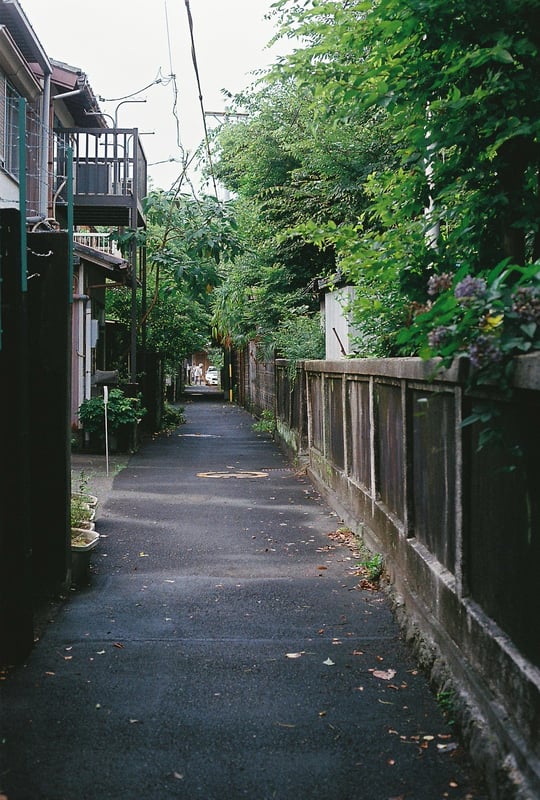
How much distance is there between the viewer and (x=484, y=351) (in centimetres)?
338

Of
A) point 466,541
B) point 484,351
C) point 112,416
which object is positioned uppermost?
point 484,351

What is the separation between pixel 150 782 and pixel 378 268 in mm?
3439

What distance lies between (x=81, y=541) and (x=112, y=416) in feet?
32.1

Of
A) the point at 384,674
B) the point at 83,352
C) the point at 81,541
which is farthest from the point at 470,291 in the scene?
the point at 83,352

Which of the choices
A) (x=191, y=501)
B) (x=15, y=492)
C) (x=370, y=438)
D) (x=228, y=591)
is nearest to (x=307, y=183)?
(x=191, y=501)

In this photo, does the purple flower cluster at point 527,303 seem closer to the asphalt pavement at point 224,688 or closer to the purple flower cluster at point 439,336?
the purple flower cluster at point 439,336

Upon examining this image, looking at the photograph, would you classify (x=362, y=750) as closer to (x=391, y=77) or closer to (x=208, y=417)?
(x=391, y=77)

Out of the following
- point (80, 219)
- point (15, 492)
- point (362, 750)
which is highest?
point (80, 219)

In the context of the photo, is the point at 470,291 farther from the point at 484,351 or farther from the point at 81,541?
the point at 81,541

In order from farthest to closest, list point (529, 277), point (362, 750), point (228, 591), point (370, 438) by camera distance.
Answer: point (370, 438) < point (228, 591) < point (362, 750) < point (529, 277)

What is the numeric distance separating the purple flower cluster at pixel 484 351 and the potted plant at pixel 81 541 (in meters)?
4.65

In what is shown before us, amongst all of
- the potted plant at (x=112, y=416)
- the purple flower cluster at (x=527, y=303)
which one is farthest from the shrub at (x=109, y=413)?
the purple flower cluster at (x=527, y=303)

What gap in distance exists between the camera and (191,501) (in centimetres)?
1189

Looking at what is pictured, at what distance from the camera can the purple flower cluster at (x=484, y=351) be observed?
3.35 metres
